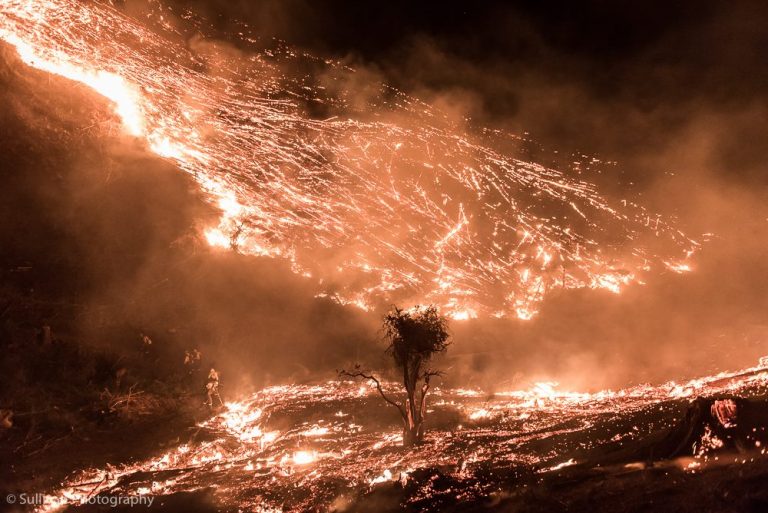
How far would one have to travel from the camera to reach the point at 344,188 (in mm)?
36438

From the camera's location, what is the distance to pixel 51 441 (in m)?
19.1

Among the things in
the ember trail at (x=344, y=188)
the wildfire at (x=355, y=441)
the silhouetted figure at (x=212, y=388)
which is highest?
the ember trail at (x=344, y=188)

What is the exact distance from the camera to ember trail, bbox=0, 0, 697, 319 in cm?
3262

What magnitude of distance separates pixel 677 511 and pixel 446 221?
2854 cm

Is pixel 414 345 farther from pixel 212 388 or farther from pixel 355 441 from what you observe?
pixel 212 388

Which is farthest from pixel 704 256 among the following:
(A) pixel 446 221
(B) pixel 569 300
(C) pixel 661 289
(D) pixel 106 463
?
(D) pixel 106 463

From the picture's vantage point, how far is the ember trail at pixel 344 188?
32625 mm

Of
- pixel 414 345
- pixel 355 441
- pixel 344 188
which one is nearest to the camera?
pixel 414 345

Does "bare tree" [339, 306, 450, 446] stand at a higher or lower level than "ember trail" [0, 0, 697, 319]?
lower

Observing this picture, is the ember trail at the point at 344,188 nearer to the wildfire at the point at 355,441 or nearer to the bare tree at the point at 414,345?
the wildfire at the point at 355,441

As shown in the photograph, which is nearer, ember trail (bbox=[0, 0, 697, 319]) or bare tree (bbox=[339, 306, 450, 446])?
bare tree (bbox=[339, 306, 450, 446])

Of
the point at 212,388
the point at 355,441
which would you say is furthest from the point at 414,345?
the point at 212,388

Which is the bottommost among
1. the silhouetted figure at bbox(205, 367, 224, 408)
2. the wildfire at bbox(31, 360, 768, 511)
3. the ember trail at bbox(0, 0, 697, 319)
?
the wildfire at bbox(31, 360, 768, 511)

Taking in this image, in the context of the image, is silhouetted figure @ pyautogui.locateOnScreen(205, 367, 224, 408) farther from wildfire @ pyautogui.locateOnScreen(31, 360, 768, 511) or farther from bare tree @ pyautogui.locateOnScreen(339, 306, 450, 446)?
bare tree @ pyautogui.locateOnScreen(339, 306, 450, 446)
